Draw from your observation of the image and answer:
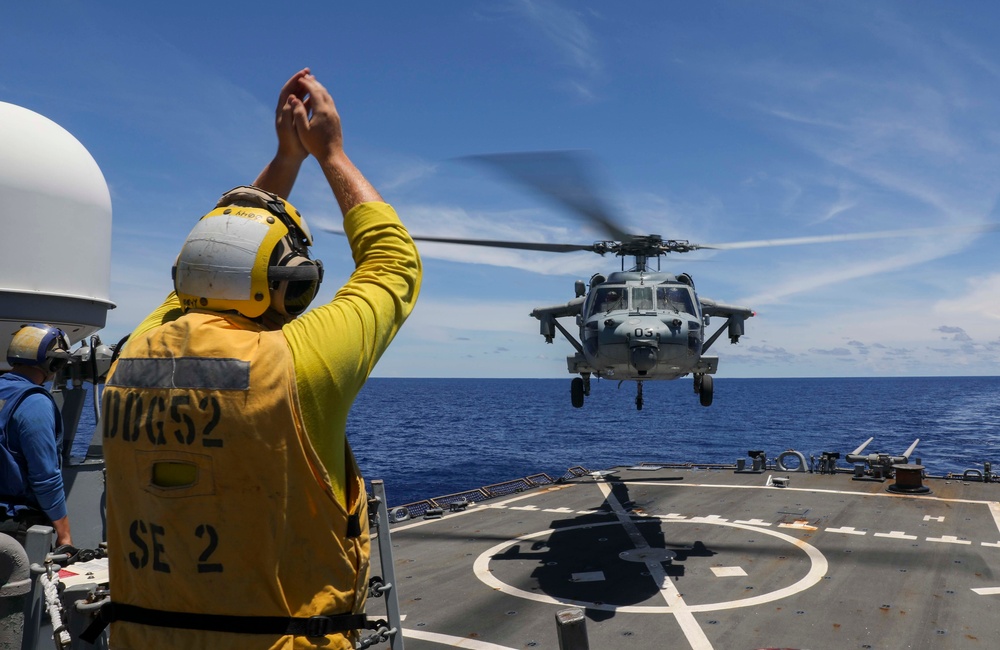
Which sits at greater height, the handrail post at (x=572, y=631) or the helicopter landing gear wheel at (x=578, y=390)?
the helicopter landing gear wheel at (x=578, y=390)

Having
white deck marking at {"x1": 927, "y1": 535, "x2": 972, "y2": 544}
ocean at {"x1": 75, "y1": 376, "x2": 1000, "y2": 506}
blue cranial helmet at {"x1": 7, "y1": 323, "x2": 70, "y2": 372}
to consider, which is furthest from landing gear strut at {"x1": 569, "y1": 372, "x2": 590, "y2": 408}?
ocean at {"x1": 75, "y1": 376, "x2": 1000, "y2": 506}

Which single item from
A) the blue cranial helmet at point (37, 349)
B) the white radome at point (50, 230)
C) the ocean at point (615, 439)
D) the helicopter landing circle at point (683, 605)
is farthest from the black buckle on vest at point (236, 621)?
the ocean at point (615, 439)

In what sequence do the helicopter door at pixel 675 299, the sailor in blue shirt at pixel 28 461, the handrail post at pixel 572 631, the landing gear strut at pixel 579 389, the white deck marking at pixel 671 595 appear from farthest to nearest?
the landing gear strut at pixel 579 389
the helicopter door at pixel 675 299
the white deck marking at pixel 671 595
the sailor in blue shirt at pixel 28 461
the handrail post at pixel 572 631

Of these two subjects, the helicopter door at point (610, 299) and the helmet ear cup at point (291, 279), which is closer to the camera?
the helmet ear cup at point (291, 279)

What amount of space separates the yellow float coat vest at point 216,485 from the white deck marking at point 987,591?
13.1 metres

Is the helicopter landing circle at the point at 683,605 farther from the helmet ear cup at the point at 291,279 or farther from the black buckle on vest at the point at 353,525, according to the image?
the helmet ear cup at the point at 291,279

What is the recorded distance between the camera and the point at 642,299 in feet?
50.7

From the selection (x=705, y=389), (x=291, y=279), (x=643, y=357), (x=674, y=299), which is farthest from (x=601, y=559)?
(x=291, y=279)

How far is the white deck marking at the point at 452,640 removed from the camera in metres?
9.53

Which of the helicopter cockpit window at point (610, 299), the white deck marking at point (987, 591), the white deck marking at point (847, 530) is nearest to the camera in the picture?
the white deck marking at point (987, 591)

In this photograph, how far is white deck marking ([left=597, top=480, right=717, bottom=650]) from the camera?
9.72m

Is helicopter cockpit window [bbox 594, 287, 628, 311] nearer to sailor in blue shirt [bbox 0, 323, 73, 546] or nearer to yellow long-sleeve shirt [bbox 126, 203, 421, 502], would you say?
sailor in blue shirt [bbox 0, 323, 73, 546]

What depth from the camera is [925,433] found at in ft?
277

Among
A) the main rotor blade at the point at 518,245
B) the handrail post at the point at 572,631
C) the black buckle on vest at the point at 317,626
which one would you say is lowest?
the handrail post at the point at 572,631
